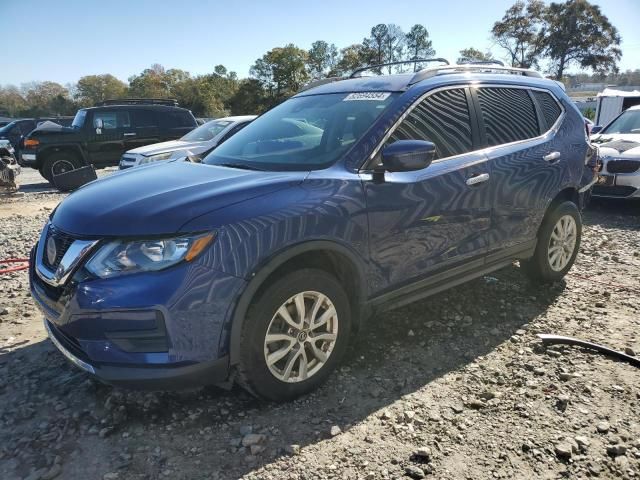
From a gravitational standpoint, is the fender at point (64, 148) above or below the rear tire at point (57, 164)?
above

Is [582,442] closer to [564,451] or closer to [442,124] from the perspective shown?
[564,451]

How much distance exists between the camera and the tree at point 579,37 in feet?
160

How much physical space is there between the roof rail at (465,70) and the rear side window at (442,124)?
16cm

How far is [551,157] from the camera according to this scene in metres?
4.05

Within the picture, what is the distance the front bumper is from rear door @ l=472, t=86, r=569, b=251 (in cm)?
224

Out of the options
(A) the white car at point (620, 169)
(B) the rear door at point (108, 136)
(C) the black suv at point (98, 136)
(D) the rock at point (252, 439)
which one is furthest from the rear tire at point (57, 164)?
(D) the rock at point (252, 439)

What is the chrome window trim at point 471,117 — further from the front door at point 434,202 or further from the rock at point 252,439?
the rock at point 252,439

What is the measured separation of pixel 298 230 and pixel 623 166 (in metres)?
7.10

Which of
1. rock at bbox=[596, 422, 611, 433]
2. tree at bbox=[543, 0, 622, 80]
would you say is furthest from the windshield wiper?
tree at bbox=[543, 0, 622, 80]

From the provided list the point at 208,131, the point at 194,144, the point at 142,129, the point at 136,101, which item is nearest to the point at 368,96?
the point at 194,144

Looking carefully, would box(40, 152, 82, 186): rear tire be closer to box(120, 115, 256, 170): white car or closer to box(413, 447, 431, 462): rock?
box(120, 115, 256, 170): white car

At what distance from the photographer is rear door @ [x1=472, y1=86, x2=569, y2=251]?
365 cm

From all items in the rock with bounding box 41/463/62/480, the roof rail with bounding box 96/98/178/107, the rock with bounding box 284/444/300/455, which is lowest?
the rock with bounding box 284/444/300/455

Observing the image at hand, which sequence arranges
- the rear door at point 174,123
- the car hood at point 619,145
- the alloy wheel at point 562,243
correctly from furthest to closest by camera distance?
the rear door at point 174,123 → the car hood at point 619,145 → the alloy wheel at point 562,243
